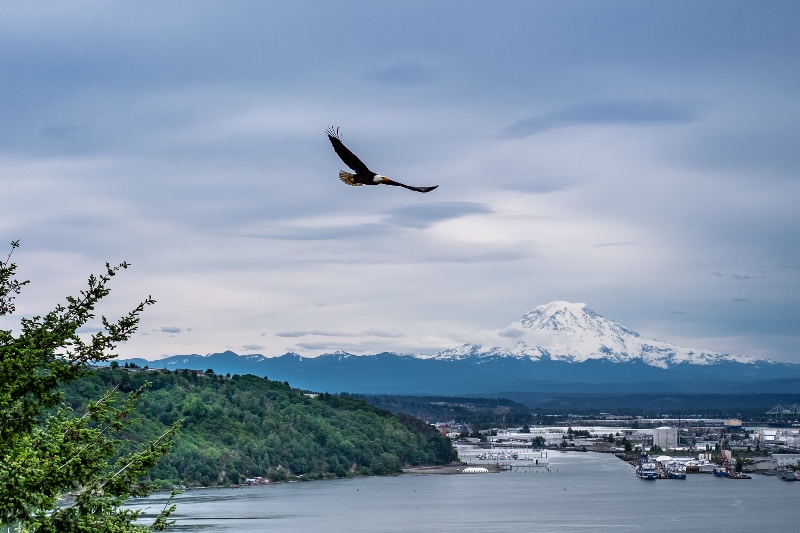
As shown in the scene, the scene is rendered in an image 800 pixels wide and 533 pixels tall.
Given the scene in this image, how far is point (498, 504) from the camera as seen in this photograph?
338 ft

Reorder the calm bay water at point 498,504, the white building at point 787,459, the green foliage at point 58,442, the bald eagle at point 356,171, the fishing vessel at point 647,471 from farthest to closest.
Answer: the white building at point 787,459
the fishing vessel at point 647,471
the calm bay water at point 498,504
the green foliage at point 58,442
the bald eagle at point 356,171

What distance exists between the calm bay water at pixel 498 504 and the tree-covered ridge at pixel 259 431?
7.73 metres

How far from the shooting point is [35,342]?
16375 millimetres

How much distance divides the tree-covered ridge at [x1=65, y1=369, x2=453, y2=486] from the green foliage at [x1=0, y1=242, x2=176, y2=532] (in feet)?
370

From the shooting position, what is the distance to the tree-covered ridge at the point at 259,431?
13712 cm

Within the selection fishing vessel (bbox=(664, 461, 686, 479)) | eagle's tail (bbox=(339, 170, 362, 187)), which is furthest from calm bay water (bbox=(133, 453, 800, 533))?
eagle's tail (bbox=(339, 170, 362, 187))

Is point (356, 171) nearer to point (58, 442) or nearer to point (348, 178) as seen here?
point (348, 178)

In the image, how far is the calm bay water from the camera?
84688 mm

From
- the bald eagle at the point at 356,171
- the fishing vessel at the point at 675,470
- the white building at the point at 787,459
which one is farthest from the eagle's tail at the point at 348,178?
the white building at the point at 787,459

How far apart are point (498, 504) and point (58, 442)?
9090 cm

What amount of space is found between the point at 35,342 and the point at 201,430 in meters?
136

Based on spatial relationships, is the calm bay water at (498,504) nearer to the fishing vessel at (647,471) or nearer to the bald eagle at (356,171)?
the fishing vessel at (647,471)

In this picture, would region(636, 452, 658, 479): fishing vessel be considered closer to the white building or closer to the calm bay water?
the calm bay water

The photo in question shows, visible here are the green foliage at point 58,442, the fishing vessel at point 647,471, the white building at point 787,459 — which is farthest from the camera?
the white building at point 787,459
